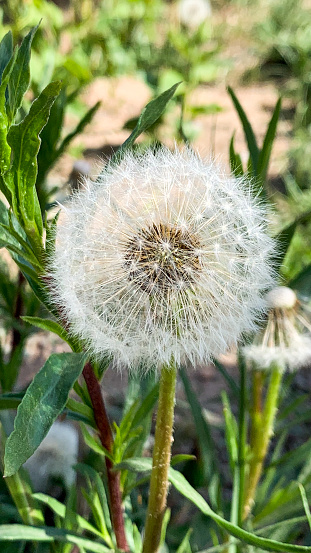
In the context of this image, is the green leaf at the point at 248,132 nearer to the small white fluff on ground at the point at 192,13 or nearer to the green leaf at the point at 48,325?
the green leaf at the point at 48,325

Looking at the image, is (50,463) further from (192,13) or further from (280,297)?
(192,13)

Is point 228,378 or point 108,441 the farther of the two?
point 228,378

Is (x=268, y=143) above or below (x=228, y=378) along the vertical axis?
above

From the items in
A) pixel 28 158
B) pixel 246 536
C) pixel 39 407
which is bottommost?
pixel 246 536

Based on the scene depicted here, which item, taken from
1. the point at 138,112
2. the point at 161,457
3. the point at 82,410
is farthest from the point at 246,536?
the point at 138,112

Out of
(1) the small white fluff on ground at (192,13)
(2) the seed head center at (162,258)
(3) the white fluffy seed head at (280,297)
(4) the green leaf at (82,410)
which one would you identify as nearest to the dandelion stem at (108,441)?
(4) the green leaf at (82,410)

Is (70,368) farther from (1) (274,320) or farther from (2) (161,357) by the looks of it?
(1) (274,320)

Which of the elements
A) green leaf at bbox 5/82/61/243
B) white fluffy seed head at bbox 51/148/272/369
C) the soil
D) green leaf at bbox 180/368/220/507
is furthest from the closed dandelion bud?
the soil
